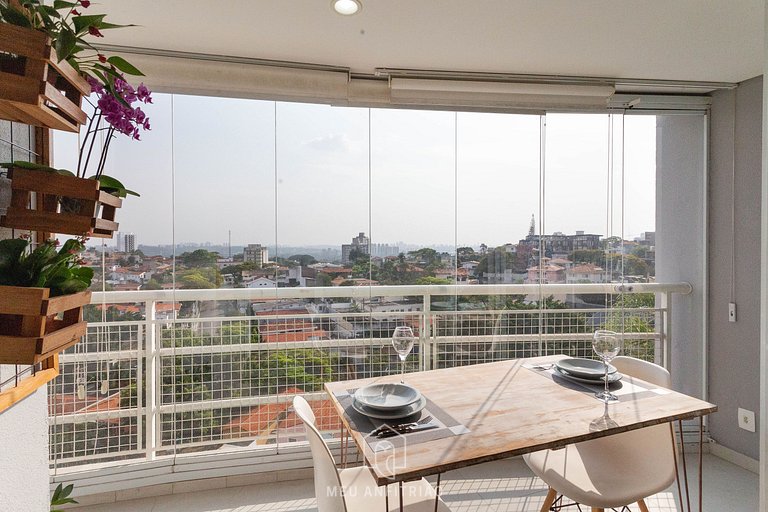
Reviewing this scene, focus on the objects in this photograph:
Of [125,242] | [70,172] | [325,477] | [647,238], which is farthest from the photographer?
[647,238]

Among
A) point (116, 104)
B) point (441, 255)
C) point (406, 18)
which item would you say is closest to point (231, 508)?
point (441, 255)

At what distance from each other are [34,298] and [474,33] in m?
2.10

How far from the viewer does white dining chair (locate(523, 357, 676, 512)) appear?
5.04 feet

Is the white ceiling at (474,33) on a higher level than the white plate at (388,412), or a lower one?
higher

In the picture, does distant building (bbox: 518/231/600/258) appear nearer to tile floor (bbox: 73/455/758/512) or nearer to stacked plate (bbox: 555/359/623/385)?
stacked plate (bbox: 555/359/623/385)

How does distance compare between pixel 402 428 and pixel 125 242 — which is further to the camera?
pixel 125 242

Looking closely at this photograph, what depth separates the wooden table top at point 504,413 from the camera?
117 cm

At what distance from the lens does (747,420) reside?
2645 millimetres

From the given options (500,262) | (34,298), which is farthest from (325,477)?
(500,262)

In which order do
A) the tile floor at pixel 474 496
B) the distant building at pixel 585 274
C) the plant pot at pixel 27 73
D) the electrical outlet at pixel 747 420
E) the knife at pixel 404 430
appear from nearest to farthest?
the plant pot at pixel 27 73
the knife at pixel 404 430
the tile floor at pixel 474 496
the electrical outlet at pixel 747 420
the distant building at pixel 585 274

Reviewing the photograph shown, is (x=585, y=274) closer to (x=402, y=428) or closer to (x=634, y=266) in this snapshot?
(x=634, y=266)

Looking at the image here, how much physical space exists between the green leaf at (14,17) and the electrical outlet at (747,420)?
388 centimetres

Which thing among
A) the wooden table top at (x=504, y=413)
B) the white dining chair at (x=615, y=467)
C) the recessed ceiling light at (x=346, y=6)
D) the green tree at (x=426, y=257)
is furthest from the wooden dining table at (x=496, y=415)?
the recessed ceiling light at (x=346, y=6)

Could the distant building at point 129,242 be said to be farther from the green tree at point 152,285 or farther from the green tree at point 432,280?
the green tree at point 432,280
